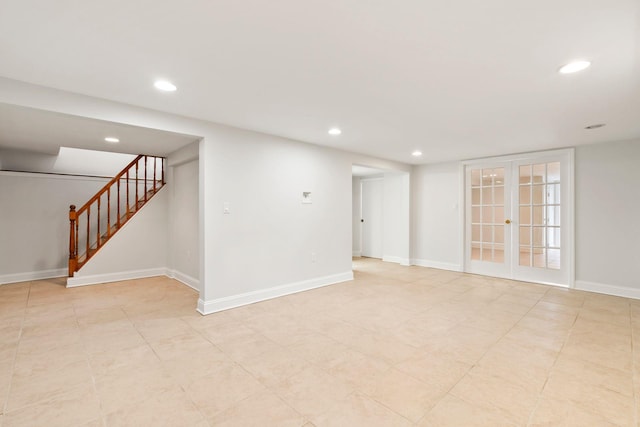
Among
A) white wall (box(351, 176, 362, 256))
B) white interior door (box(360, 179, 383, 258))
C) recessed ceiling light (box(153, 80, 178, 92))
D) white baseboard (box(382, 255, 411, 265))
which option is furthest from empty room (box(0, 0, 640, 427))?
white wall (box(351, 176, 362, 256))

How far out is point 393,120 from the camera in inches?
135

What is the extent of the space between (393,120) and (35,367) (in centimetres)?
395

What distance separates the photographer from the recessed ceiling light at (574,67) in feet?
6.86

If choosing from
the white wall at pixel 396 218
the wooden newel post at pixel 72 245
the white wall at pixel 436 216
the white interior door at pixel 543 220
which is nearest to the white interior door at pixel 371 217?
the white wall at pixel 396 218

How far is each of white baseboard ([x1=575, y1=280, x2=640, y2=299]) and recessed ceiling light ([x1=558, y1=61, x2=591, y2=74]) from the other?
3853 mm

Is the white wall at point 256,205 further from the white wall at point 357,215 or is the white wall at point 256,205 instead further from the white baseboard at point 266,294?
the white wall at point 357,215

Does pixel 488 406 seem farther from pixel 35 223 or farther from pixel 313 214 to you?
pixel 35 223

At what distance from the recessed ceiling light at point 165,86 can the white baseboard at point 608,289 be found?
610cm

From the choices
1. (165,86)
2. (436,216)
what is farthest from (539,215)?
(165,86)

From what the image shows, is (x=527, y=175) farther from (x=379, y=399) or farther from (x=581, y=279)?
(x=379, y=399)

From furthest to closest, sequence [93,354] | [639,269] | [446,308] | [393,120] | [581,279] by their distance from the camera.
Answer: [581,279] < [639,269] < [446,308] < [393,120] < [93,354]

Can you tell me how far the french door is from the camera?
480cm

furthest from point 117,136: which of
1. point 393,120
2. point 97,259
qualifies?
point 393,120

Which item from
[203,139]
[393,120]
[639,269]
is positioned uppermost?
[393,120]
